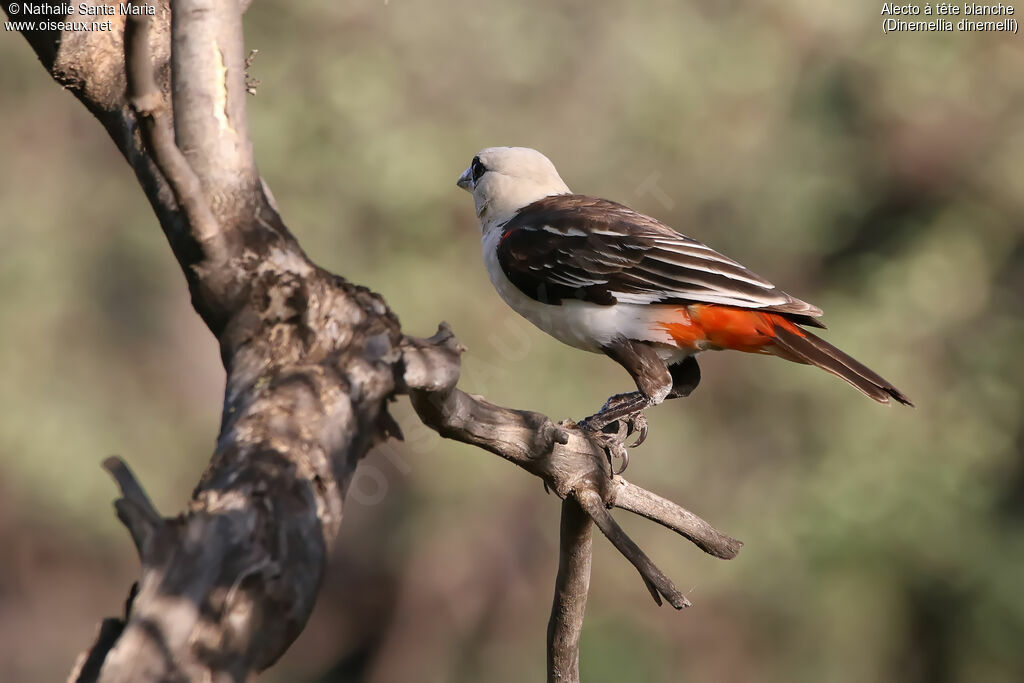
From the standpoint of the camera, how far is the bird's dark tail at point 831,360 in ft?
14.3

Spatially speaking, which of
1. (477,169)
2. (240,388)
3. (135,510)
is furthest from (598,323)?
(135,510)

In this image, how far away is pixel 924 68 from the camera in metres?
9.39

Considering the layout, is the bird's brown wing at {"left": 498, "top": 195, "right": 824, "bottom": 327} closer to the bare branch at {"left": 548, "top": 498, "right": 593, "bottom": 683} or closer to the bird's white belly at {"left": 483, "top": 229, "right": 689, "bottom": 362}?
the bird's white belly at {"left": 483, "top": 229, "right": 689, "bottom": 362}

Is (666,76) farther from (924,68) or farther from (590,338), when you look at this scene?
(590,338)

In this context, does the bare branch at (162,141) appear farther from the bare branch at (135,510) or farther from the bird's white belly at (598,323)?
the bird's white belly at (598,323)

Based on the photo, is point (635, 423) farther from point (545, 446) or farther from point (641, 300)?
point (545, 446)

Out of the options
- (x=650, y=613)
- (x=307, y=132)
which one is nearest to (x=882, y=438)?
(x=650, y=613)

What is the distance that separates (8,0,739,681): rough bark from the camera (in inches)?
87.9

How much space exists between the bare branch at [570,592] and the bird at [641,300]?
1.78 feet

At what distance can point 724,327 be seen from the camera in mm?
4691

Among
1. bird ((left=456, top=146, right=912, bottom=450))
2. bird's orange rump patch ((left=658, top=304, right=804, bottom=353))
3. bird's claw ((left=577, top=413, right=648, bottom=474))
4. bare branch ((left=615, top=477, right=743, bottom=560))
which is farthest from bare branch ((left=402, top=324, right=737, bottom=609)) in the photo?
bird's orange rump patch ((left=658, top=304, right=804, bottom=353))

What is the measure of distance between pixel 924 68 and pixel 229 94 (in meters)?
7.94

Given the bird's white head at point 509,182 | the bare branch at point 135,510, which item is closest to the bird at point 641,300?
the bird's white head at point 509,182

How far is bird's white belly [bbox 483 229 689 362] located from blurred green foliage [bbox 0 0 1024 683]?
366 centimetres
